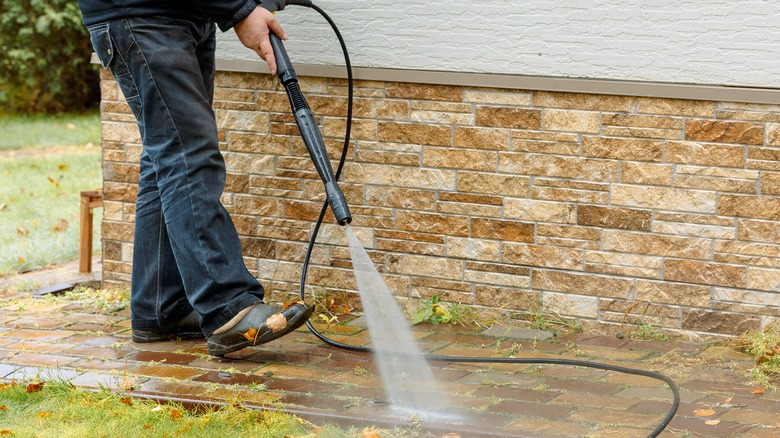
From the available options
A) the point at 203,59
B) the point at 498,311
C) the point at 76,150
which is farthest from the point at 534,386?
the point at 76,150

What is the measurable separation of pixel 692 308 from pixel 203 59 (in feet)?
6.69

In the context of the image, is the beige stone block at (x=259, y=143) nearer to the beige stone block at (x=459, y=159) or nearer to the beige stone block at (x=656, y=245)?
the beige stone block at (x=459, y=159)

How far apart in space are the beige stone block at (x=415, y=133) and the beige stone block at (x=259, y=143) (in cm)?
45

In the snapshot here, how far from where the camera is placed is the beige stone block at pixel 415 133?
402 centimetres

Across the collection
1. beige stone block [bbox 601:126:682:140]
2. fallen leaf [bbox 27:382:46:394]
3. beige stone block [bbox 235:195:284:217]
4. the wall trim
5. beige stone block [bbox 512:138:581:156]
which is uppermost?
the wall trim

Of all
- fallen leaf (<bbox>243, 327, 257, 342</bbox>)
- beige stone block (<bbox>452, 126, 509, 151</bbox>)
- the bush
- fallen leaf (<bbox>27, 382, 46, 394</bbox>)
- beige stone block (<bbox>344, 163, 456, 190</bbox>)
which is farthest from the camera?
the bush

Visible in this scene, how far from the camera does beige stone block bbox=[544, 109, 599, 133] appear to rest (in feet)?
12.4

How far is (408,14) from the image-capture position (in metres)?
3.99

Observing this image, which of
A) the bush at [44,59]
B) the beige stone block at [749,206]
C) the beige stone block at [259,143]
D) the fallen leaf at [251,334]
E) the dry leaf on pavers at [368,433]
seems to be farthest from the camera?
the bush at [44,59]

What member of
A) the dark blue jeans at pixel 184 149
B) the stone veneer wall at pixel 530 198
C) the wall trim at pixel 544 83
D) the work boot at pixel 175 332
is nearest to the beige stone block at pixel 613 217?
the stone veneer wall at pixel 530 198

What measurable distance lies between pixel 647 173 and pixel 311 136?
1.23 meters

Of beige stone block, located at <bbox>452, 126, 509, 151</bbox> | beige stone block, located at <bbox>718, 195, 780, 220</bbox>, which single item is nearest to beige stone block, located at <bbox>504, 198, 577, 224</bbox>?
beige stone block, located at <bbox>452, 126, 509, 151</bbox>

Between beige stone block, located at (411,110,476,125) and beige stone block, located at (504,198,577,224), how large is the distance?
13.6 inches

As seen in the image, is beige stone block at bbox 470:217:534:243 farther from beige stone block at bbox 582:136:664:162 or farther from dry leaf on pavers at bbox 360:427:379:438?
dry leaf on pavers at bbox 360:427:379:438
